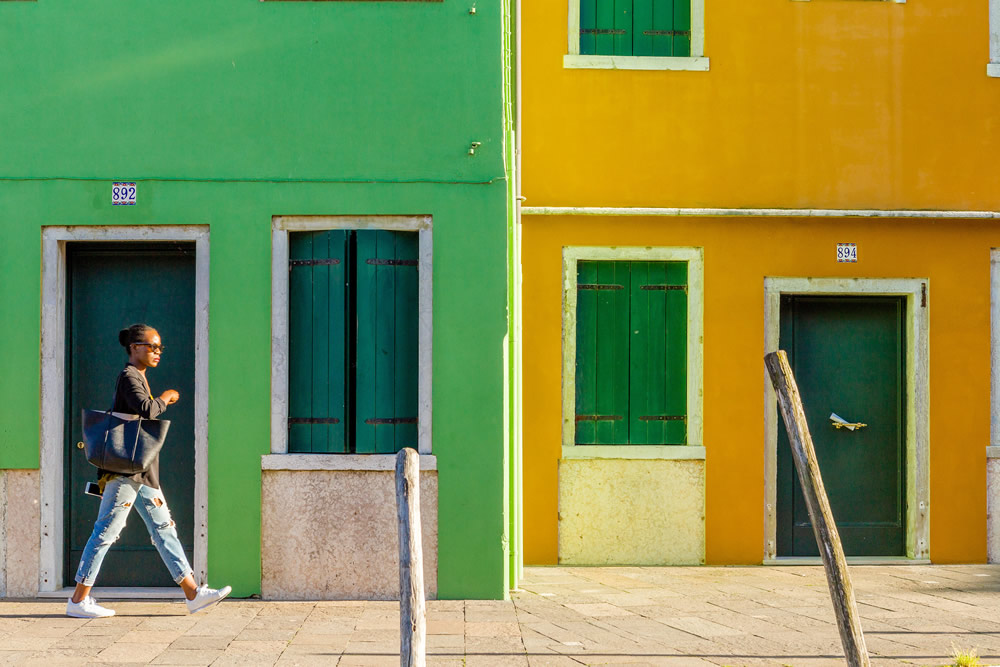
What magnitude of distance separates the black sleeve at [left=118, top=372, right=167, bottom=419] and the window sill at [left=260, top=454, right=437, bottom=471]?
3.42 ft

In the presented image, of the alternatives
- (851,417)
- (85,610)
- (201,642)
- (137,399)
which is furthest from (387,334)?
(851,417)

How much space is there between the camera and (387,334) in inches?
334

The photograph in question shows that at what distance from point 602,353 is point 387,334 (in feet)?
9.23

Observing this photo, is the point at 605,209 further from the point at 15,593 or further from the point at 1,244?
the point at 15,593

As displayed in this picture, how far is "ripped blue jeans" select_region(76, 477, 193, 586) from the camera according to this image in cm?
744

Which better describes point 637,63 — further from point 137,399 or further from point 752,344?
point 137,399

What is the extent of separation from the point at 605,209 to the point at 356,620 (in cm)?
454

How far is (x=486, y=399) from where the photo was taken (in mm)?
8344

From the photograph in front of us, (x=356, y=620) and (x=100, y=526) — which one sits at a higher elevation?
(x=100, y=526)

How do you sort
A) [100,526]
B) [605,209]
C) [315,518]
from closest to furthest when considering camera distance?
1. [100,526]
2. [315,518]
3. [605,209]

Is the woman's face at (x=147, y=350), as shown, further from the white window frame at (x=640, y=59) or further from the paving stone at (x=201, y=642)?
the white window frame at (x=640, y=59)

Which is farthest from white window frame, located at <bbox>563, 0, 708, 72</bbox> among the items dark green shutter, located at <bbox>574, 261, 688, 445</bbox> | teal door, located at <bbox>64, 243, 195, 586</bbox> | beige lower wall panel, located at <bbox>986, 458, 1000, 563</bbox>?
beige lower wall panel, located at <bbox>986, 458, 1000, 563</bbox>

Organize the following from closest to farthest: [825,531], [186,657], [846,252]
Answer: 1. [825,531]
2. [186,657]
3. [846,252]

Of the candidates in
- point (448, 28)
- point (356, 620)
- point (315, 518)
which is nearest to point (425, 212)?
point (448, 28)
